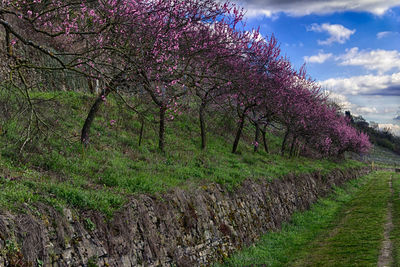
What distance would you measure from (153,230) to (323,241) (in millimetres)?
8922

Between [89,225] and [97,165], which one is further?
[97,165]

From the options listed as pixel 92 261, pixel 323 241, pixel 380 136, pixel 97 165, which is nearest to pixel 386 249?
Result: pixel 323 241

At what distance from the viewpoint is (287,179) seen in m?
20.1

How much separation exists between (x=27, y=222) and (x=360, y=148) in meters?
60.9

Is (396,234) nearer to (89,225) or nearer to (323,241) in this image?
(323,241)

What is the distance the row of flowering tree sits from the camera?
8875 mm

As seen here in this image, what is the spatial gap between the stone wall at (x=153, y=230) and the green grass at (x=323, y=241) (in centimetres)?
75

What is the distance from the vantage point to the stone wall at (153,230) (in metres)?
6.08

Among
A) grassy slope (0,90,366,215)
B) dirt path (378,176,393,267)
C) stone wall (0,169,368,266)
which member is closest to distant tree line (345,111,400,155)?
dirt path (378,176,393,267)

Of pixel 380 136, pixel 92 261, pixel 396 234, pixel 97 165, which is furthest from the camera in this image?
pixel 380 136

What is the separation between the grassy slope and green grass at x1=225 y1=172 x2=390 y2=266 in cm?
294

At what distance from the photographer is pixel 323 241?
14211 mm

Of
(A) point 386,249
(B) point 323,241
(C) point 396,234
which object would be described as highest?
(A) point 386,249

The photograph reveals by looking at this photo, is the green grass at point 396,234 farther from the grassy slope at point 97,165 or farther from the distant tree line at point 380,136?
the distant tree line at point 380,136
